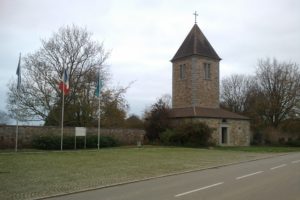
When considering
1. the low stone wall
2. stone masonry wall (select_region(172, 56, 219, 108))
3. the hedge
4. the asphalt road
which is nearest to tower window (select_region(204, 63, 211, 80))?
stone masonry wall (select_region(172, 56, 219, 108))

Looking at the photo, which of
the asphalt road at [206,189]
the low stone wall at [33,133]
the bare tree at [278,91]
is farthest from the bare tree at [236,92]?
the asphalt road at [206,189]

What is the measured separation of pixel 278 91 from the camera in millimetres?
64062

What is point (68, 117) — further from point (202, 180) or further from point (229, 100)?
point (229, 100)

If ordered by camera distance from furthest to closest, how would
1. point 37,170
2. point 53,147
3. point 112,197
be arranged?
point 53,147, point 37,170, point 112,197

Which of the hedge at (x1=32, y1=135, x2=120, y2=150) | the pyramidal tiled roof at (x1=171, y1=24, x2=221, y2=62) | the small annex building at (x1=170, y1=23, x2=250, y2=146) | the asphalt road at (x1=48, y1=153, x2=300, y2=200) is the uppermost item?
the pyramidal tiled roof at (x1=171, y1=24, x2=221, y2=62)

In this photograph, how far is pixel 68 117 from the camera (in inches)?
1715

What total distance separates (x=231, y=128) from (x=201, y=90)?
6.02 meters

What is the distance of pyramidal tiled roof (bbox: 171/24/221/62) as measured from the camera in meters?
54.5

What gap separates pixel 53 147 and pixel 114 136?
898cm

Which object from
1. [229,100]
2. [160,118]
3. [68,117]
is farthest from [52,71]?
[229,100]

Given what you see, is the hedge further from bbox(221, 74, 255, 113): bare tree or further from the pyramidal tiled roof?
bbox(221, 74, 255, 113): bare tree

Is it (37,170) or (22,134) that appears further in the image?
(22,134)

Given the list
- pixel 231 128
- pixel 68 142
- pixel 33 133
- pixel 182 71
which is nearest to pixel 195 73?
pixel 182 71

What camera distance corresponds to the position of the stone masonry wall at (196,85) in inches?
2108
